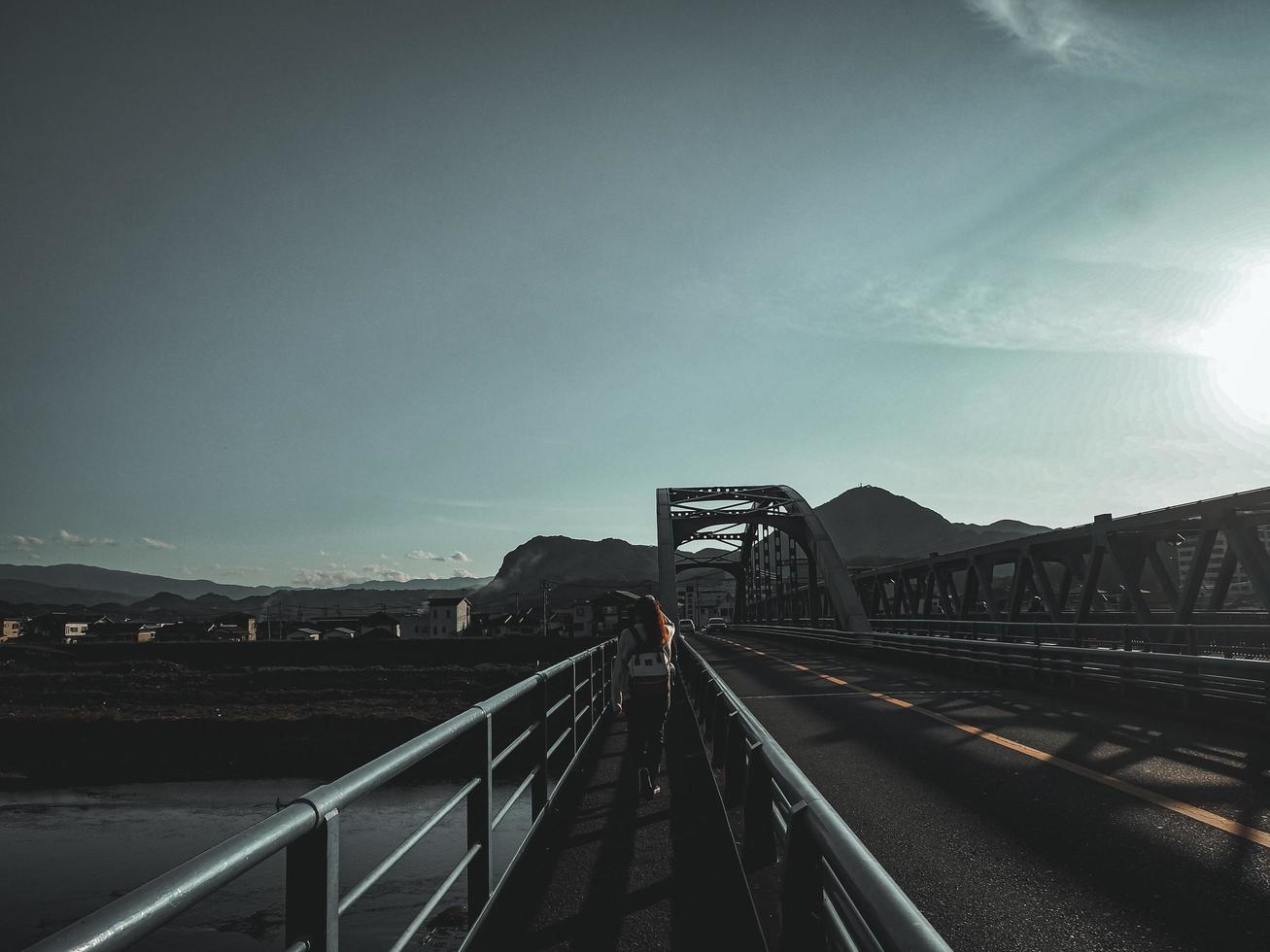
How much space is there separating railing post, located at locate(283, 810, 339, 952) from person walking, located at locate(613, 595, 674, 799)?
5426mm

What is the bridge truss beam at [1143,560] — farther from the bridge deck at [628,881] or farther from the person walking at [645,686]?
the bridge deck at [628,881]

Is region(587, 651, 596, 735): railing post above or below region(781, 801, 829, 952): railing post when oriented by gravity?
below

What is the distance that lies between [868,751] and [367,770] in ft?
26.0

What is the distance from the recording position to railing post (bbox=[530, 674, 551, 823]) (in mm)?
6791

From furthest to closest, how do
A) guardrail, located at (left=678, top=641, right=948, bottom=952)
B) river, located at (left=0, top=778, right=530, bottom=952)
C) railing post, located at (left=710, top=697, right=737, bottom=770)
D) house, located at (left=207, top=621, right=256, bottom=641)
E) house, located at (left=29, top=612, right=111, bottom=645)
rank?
house, located at (left=207, top=621, right=256, bottom=641)
house, located at (left=29, top=612, right=111, bottom=645)
river, located at (left=0, top=778, right=530, bottom=952)
railing post, located at (left=710, top=697, right=737, bottom=770)
guardrail, located at (left=678, top=641, right=948, bottom=952)

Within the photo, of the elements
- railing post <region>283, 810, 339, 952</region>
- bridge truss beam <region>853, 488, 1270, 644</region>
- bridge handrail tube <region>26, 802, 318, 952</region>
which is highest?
bridge truss beam <region>853, 488, 1270, 644</region>

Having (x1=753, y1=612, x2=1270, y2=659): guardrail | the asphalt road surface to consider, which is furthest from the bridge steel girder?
the asphalt road surface

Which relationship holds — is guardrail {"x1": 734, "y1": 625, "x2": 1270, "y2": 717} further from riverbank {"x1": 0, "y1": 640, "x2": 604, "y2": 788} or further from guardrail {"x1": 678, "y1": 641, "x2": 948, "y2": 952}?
riverbank {"x1": 0, "y1": 640, "x2": 604, "y2": 788}

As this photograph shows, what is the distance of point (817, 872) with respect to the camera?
2768 millimetres

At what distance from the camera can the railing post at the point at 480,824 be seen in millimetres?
4707

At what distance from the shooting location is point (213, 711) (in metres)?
53.2

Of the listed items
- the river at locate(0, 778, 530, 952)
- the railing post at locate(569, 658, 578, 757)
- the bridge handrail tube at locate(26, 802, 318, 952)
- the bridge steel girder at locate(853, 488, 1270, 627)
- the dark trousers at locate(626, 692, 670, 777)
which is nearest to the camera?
the bridge handrail tube at locate(26, 802, 318, 952)

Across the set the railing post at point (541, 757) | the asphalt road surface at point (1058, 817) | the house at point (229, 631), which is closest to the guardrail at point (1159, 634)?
the asphalt road surface at point (1058, 817)

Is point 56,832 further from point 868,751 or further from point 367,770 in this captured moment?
point 367,770
